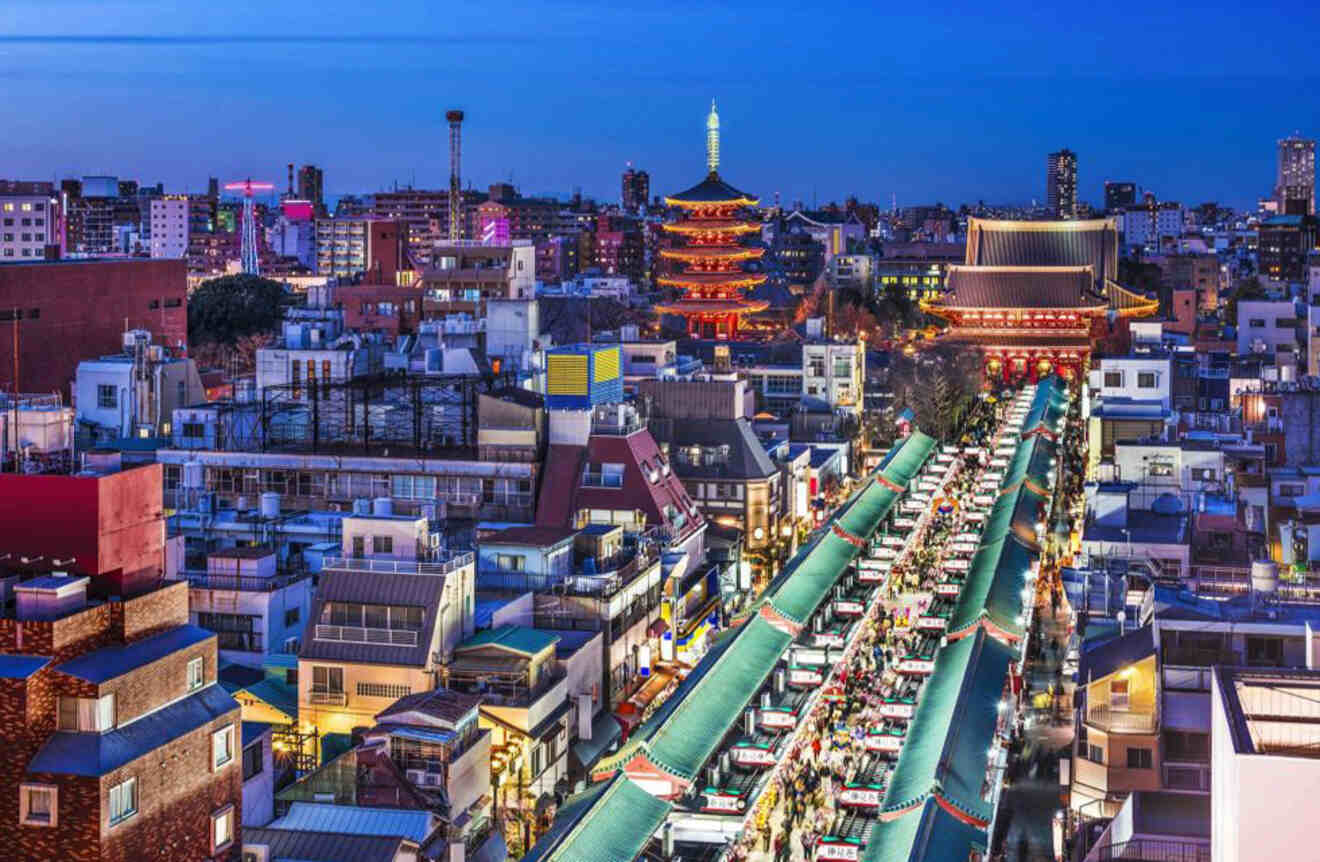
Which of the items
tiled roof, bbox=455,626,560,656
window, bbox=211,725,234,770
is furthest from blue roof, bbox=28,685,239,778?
tiled roof, bbox=455,626,560,656

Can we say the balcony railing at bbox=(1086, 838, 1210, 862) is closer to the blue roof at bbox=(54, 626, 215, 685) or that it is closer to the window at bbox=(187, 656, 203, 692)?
the window at bbox=(187, 656, 203, 692)

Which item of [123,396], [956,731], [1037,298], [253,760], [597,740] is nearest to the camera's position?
[253,760]

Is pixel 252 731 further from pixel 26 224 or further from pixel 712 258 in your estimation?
pixel 26 224

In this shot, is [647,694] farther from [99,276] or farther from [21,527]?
[99,276]

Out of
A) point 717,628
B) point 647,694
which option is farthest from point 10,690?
point 717,628

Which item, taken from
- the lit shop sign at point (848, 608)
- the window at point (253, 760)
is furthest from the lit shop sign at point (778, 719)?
the window at point (253, 760)

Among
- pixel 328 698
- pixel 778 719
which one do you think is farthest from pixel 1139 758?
pixel 328 698
